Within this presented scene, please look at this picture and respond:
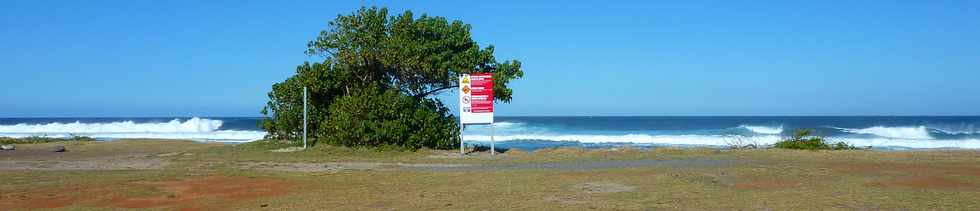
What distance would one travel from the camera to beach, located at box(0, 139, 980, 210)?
Result: 10750mm

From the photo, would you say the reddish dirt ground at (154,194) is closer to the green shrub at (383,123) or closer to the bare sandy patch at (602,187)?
the bare sandy patch at (602,187)

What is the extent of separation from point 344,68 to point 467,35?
387cm

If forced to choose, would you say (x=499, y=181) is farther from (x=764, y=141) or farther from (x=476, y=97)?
(x=764, y=141)

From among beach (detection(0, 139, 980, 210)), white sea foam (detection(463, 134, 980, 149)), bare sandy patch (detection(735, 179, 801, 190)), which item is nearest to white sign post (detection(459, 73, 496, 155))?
beach (detection(0, 139, 980, 210))

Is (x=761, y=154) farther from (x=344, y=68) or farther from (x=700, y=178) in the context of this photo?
(x=344, y=68)

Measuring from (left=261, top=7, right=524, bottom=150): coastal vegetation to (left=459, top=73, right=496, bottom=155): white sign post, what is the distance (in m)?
1.84

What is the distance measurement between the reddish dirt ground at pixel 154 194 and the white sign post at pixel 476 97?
8132mm

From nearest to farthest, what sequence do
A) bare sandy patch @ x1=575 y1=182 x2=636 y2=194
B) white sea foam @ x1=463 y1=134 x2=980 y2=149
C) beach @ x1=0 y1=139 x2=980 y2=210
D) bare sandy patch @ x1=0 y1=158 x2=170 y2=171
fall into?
beach @ x1=0 y1=139 x2=980 y2=210
bare sandy patch @ x1=575 y1=182 x2=636 y2=194
bare sandy patch @ x1=0 y1=158 x2=170 y2=171
white sea foam @ x1=463 y1=134 x2=980 y2=149

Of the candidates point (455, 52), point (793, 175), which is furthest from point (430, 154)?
point (793, 175)

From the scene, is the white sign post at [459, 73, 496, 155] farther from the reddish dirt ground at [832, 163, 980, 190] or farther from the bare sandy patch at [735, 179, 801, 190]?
the bare sandy patch at [735, 179, 801, 190]

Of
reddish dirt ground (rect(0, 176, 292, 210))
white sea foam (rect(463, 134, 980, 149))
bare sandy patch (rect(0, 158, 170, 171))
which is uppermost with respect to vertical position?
white sea foam (rect(463, 134, 980, 149))

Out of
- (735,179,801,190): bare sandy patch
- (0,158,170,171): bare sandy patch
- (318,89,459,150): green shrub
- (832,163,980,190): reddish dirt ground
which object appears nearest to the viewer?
(735,179,801,190): bare sandy patch

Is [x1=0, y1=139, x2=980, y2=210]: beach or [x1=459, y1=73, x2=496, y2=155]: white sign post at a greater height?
[x1=459, y1=73, x2=496, y2=155]: white sign post

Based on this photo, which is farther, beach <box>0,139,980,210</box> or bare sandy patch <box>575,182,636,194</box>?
bare sandy patch <box>575,182,636,194</box>
